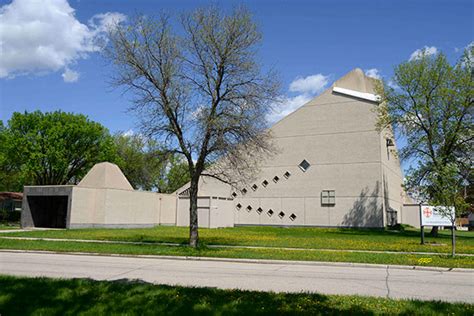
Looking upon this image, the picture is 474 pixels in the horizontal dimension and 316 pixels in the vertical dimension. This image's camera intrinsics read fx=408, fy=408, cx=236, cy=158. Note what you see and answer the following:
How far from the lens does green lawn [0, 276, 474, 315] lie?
6.71m

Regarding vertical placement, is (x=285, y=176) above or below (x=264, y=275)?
above

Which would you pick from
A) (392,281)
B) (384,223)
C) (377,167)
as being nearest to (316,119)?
(377,167)

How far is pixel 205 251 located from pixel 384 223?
85.1 ft

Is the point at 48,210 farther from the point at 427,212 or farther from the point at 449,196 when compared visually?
the point at 449,196

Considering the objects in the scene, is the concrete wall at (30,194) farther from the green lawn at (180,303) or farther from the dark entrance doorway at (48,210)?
the green lawn at (180,303)

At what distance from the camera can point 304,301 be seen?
24.9 feet

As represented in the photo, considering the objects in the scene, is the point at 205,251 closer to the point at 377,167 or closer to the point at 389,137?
the point at 377,167

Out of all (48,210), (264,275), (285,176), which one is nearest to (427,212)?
(264,275)

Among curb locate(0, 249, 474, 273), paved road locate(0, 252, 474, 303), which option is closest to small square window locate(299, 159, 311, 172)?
curb locate(0, 249, 474, 273)

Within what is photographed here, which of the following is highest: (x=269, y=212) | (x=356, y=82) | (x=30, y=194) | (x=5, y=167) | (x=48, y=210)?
(x=356, y=82)

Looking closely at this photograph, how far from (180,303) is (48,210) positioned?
34104 millimetres

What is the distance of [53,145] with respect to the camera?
154 ft

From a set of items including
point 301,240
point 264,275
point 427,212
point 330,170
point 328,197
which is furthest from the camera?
point 330,170

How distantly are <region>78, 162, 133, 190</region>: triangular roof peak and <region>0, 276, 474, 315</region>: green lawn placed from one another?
29.7 metres
